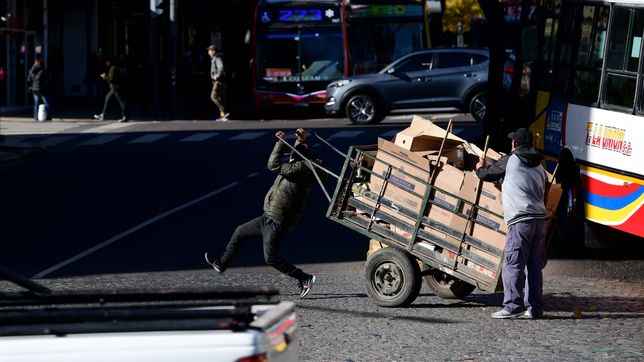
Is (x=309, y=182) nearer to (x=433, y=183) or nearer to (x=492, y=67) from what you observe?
(x=433, y=183)

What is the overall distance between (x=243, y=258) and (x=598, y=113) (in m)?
4.22

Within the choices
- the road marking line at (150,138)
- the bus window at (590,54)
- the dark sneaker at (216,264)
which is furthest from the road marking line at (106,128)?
the dark sneaker at (216,264)

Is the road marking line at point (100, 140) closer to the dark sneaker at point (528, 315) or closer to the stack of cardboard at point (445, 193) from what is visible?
the stack of cardboard at point (445, 193)

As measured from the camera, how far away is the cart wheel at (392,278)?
10883 mm

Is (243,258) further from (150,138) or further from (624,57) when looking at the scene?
(150,138)

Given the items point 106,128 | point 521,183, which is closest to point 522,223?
point 521,183

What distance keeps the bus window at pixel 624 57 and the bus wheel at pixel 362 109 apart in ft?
58.6

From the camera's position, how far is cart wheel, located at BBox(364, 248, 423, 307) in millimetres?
10883

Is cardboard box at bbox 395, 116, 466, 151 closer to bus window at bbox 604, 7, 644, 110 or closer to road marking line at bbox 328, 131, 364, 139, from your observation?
bus window at bbox 604, 7, 644, 110

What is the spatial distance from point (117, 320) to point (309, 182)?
647 cm

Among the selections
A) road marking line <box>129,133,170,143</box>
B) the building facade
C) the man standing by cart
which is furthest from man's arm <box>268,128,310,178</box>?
the building facade

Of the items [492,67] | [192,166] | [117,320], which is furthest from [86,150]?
[117,320]

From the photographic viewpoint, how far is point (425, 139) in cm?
1124

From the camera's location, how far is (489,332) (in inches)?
396
